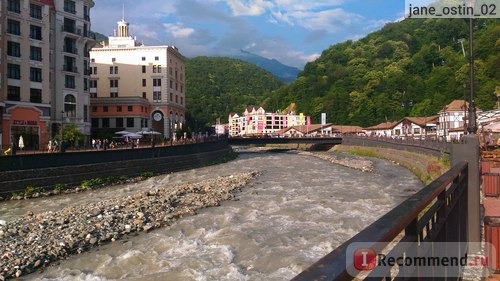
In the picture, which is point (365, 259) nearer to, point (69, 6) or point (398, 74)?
point (69, 6)

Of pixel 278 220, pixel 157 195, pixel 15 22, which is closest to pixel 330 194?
pixel 278 220

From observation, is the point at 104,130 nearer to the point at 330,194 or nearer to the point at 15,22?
the point at 15,22

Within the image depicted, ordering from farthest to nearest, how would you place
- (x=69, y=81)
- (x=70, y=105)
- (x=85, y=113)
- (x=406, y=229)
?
(x=85, y=113) < (x=70, y=105) < (x=69, y=81) < (x=406, y=229)

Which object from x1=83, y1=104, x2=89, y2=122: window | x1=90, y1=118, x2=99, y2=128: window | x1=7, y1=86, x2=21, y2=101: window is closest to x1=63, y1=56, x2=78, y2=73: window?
x1=83, y1=104, x2=89, y2=122: window

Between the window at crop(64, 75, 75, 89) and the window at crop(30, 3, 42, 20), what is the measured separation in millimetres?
8302

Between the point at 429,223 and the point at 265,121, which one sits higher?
the point at 265,121

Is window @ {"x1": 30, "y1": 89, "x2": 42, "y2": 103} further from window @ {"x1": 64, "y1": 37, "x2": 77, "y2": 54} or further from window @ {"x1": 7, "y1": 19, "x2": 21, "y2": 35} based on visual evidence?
window @ {"x1": 64, "y1": 37, "x2": 77, "y2": 54}

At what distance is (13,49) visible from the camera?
42688mm

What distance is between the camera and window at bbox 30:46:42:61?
1766 inches

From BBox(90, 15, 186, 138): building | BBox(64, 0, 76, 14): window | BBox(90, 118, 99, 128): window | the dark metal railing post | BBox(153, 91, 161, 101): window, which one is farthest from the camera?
BBox(153, 91, 161, 101): window

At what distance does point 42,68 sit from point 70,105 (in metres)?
7.52

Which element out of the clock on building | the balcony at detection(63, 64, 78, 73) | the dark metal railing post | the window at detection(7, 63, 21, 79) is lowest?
the dark metal railing post

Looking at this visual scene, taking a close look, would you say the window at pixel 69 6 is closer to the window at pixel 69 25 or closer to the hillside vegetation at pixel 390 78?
the window at pixel 69 25

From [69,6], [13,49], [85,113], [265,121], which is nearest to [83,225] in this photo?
[13,49]
